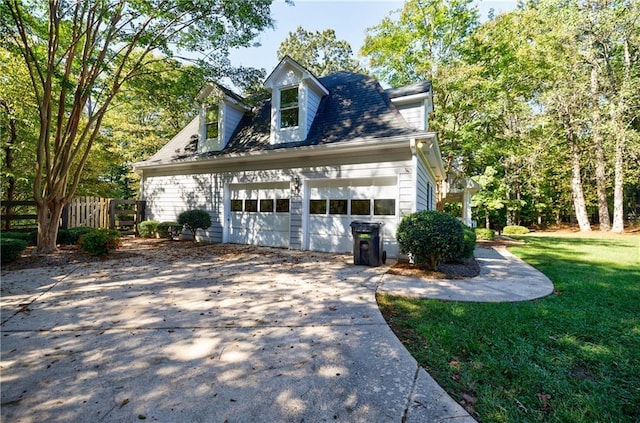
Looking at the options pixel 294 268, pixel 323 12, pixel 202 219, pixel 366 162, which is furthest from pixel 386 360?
pixel 323 12

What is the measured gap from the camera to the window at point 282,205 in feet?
30.5

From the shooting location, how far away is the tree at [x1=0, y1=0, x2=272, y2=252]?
6.51 m

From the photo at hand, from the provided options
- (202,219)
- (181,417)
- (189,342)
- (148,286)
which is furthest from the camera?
(202,219)

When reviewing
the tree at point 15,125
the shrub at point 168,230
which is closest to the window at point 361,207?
the shrub at point 168,230

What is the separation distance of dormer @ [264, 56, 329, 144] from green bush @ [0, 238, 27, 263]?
646 centimetres

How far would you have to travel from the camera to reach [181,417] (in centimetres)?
183

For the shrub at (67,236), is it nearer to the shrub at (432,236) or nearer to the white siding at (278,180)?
the white siding at (278,180)

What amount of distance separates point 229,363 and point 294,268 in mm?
3817

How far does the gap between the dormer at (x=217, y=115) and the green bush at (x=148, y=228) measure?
3302 mm

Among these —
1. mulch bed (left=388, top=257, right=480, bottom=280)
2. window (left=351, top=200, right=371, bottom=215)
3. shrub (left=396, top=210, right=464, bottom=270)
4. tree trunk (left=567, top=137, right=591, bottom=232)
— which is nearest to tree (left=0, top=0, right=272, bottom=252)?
window (left=351, top=200, right=371, bottom=215)

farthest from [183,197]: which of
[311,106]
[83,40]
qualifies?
[311,106]

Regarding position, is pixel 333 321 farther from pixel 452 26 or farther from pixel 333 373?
pixel 452 26

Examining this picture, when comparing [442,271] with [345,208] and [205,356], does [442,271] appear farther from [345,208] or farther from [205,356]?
[205,356]

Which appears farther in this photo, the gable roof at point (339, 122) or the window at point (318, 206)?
the window at point (318, 206)
